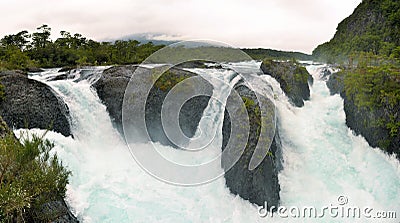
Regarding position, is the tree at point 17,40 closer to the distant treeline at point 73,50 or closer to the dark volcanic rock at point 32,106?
the distant treeline at point 73,50

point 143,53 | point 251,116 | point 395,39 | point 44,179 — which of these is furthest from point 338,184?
point 143,53

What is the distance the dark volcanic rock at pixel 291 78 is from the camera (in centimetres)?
1475

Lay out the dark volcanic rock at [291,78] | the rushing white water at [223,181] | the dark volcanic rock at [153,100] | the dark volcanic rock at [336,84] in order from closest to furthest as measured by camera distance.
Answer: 1. the rushing white water at [223,181]
2. the dark volcanic rock at [153,100]
3. the dark volcanic rock at [336,84]
4. the dark volcanic rock at [291,78]

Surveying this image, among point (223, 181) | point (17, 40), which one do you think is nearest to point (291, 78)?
point (223, 181)

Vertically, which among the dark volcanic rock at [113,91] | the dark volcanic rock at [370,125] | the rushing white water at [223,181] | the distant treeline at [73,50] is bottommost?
the rushing white water at [223,181]

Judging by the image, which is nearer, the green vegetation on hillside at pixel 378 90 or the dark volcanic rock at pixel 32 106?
the green vegetation on hillside at pixel 378 90

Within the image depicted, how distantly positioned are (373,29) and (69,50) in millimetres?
26802

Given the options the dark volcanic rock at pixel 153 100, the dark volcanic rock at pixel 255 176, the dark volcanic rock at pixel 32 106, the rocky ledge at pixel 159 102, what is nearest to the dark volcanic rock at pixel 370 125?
the rocky ledge at pixel 159 102

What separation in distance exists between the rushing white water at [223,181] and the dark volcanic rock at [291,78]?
240 cm

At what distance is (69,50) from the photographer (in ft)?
95.2

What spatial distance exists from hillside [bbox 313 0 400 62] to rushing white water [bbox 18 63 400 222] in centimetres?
1392

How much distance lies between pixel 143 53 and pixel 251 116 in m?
23.0

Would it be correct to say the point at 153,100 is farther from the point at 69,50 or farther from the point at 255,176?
the point at 69,50

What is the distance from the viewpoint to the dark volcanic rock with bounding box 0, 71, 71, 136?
11.5m
